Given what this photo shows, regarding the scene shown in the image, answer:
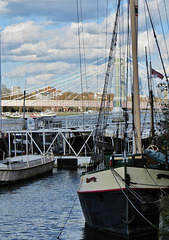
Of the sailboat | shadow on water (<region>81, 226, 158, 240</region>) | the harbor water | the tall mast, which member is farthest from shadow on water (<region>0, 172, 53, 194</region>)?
the sailboat

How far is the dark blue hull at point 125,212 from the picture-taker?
52.7 feet

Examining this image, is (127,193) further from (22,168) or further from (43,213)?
(22,168)

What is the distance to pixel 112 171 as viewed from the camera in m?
16.0

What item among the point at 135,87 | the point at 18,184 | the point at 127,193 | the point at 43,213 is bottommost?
the point at 43,213

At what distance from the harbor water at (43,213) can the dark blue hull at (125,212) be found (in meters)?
0.41

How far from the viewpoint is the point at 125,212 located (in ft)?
53.0

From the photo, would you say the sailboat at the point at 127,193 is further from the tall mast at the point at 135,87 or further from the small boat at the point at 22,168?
the small boat at the point at 22,168

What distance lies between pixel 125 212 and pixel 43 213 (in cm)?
860

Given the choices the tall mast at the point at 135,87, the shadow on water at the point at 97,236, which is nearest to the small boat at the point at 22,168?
the shadow on water at the point at 97,236

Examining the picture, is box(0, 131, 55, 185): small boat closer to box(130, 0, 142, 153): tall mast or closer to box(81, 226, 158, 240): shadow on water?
box(81, 226, 158, 240): shadow on water

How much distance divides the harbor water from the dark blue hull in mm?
414

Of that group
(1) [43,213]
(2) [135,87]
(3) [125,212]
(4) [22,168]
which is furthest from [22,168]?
(3) [125,212]

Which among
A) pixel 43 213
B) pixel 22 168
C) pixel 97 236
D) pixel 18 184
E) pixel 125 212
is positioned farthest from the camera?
pixel 22 168

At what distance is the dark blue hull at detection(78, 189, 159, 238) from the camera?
52.7 ft
